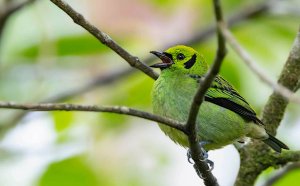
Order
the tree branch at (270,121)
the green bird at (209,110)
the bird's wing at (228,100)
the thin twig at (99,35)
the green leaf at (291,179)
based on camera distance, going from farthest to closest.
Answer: the green leaf at (291,179) < the bird's wing at (228,100) < the green bird at (209,110) < the tree branch at (270,121) < the thin twig at (99,35)

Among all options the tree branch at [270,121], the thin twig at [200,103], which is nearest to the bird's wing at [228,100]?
the tree branch at [270,121]

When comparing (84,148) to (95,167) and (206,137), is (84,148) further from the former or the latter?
(206,137)

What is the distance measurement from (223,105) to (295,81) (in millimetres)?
514

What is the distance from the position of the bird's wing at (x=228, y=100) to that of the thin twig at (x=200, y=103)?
865mm

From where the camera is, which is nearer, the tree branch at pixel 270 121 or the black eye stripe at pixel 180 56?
the tree branch at pixel 270 121

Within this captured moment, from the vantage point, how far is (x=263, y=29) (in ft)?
20.1

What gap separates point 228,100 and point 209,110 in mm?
182

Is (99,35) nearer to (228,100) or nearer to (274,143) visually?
(228,100)

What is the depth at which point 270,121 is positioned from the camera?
4.49m

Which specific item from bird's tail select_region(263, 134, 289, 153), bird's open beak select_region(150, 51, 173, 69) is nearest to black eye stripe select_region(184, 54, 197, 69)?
bird's open beak select_region(150, 51, 173, 69)

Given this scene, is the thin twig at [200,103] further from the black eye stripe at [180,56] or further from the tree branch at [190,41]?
the tree branch at [190,41]

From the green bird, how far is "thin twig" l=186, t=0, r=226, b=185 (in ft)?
2.05

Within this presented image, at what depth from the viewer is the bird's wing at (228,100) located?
4488 mm

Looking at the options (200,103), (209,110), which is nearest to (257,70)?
(200,103)
